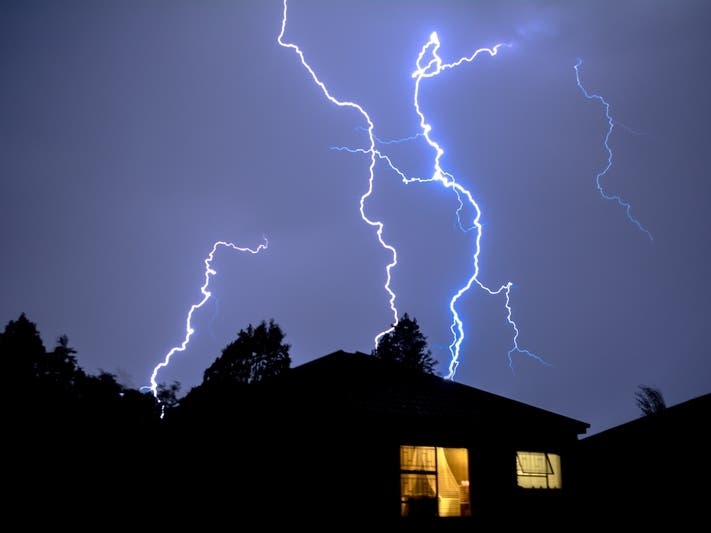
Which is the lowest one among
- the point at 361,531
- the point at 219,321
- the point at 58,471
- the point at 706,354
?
the point at 361,531

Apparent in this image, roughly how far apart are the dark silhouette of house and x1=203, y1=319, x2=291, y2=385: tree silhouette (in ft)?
45.6

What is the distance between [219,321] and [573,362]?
111 metres

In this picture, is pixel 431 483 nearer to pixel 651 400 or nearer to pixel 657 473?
pixel 657 473

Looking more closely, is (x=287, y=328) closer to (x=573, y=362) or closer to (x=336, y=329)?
(x=336, y=329)

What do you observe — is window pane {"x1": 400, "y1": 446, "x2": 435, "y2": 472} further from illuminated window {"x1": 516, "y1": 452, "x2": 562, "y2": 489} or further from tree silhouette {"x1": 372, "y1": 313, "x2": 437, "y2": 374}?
tree silhouette {"x1": 372, "y1": 313, "x2": 437, "y2": 374}

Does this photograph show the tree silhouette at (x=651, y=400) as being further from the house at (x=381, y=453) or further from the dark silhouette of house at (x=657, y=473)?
the house at (x=381, y=453)

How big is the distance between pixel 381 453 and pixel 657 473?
783 cm

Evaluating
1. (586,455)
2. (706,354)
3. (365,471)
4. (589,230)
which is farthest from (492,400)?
(706,354)

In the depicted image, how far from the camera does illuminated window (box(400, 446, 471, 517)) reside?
24.8ft

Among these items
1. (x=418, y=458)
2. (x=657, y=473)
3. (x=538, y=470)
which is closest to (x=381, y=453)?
(x=418, y=458)

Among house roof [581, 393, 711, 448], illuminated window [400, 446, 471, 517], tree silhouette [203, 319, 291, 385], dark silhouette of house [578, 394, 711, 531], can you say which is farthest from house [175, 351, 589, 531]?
tree silhouette [203, 319, 291, 385]

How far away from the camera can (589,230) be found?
129 m

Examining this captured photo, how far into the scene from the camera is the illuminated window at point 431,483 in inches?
298

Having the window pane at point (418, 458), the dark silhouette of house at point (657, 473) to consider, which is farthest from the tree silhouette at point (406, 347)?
the window pane at point (418, 458)
